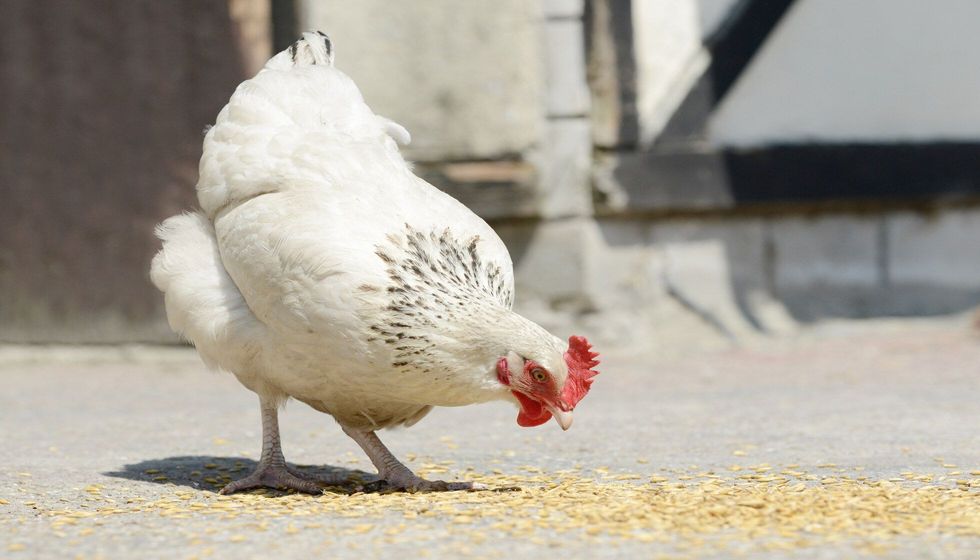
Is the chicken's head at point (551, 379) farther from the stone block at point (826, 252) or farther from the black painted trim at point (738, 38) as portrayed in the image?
the stone block at point (826, 252)

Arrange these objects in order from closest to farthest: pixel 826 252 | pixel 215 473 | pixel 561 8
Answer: pixel 215 473 < pixel 561 8 < pixel 826 252

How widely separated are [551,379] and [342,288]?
2.18ft

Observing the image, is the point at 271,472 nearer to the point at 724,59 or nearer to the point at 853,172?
the point at 724,59

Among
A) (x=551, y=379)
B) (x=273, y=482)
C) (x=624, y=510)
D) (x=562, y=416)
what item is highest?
Result: (x=551, y=379)

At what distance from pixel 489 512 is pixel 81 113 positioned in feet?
18.5

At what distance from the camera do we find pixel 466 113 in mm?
8000

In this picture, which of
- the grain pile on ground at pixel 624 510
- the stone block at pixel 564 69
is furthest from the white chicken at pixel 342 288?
the stone block at pixel 564 69

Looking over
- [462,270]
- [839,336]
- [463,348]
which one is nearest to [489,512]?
[463,348]

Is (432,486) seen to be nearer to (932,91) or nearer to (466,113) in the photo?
(466,113)

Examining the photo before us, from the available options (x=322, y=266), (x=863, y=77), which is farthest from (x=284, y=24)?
(x=322, y=266)

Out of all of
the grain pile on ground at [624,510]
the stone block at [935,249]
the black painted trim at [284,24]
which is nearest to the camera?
the grain pile on ground at [624,510]

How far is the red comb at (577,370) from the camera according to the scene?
3822 millimetres

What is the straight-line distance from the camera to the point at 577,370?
3852mm

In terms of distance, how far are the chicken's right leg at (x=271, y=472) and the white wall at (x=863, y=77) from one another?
4.65m
